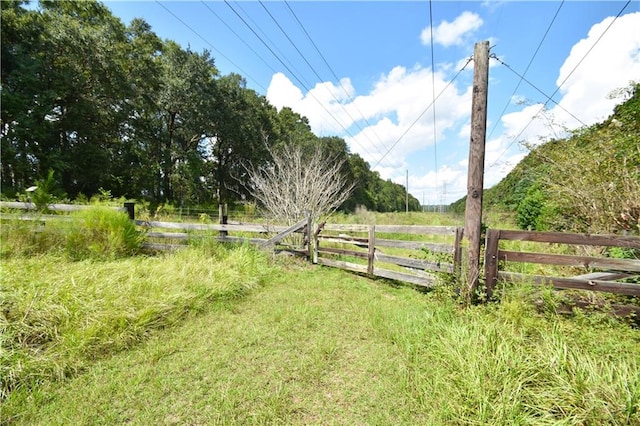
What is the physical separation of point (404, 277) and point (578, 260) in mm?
2591

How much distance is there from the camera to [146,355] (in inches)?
105

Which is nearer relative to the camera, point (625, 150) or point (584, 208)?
point (625, 150)

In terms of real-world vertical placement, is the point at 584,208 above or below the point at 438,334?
above

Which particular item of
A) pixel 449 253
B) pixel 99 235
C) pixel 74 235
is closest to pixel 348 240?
pixel 449 253

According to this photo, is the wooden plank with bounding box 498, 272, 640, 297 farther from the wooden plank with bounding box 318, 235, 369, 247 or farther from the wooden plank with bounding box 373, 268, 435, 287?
the wooden plank with bounding box 318, 235, 369, 247

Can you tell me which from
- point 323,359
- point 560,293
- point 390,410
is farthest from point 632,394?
point 323,359

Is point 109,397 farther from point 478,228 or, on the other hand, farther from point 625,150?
point 625,150

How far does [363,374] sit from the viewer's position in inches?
98.4

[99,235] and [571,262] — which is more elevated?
[571,262]

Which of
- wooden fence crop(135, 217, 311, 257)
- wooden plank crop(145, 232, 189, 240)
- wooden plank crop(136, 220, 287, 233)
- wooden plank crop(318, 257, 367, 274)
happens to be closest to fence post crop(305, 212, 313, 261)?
wooden fence crop(135, 217, 311, 257)

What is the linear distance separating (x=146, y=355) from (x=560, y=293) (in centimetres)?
517

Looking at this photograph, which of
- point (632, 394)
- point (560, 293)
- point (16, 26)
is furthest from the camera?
point (16, 26)

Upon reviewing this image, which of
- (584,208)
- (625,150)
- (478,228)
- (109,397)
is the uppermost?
(625,150)

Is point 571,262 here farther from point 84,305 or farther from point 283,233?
point 84,305
